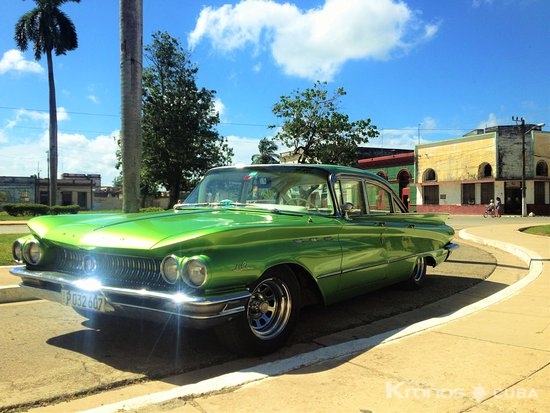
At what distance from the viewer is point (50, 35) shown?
34.7 metres

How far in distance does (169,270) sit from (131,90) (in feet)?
20.4

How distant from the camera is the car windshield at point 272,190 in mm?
4957

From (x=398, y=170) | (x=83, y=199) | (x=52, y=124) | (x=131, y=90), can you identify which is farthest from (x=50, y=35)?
(x=83, y=199)

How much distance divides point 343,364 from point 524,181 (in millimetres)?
38707

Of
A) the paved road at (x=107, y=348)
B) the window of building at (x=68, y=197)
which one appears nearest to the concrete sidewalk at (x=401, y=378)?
the paved road at (x=107, y=348)

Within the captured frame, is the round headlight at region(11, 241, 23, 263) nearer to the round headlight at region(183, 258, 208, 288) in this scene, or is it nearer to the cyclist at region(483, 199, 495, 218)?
the round headlight at region(183, 258, 208, 288)

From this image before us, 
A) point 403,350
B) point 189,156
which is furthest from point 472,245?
point 189,156

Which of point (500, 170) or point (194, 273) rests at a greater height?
point (500, 170)

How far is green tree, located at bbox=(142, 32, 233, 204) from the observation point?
3541 centimetres

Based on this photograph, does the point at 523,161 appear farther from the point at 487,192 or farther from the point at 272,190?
the point at 272,190

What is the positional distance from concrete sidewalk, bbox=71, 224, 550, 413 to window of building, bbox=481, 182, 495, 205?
38911mm

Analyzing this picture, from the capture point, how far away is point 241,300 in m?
3.50

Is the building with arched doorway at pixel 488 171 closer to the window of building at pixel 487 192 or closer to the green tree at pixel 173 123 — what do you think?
the window of building at pixel 487 192

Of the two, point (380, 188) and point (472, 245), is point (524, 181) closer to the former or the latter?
point (472, 245)
